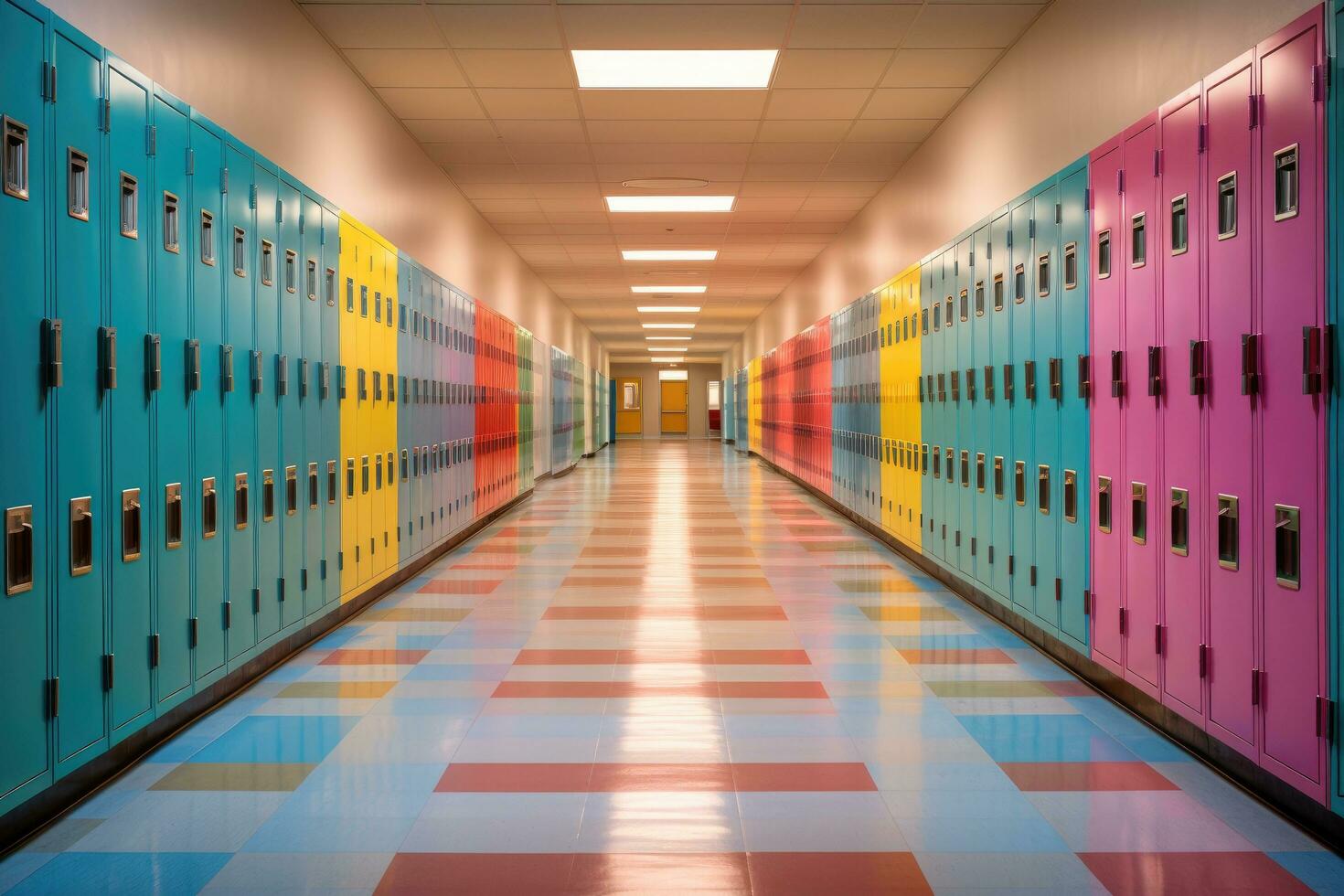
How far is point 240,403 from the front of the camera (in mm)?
4176

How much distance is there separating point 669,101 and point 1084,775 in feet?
17.0

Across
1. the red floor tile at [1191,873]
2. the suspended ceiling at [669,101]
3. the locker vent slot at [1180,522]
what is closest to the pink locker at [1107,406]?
the locker vent slot at [1180,522]

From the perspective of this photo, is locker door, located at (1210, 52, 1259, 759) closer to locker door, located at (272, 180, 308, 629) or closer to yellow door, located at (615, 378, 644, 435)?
locker door, located at (272, 180, 308, 629)

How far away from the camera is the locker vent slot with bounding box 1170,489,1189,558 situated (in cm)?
344

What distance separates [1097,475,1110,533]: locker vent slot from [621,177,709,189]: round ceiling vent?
5.82 m

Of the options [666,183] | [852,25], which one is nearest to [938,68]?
[852,25]

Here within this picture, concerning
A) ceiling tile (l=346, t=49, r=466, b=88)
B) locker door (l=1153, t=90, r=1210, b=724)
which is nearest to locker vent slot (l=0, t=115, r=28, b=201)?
locker door (l=1153, t=90, r=1210, b=724)

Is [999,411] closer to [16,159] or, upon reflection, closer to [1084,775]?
[1084,775]

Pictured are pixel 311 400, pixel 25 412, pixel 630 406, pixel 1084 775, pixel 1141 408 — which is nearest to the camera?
pixel 25 412

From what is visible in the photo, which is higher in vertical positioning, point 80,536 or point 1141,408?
point 1141,408

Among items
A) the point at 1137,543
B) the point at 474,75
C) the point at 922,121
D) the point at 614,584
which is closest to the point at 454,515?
the point at 614,584

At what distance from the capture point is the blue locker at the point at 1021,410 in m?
5.04

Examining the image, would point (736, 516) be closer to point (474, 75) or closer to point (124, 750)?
point (474, 75)

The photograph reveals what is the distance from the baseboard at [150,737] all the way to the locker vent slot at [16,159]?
1.59 metres
